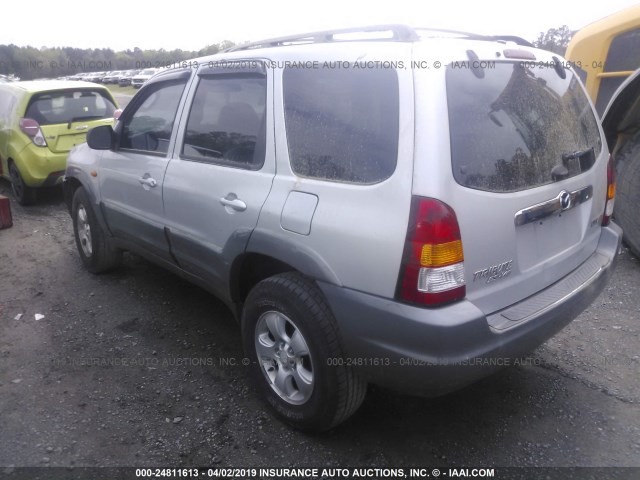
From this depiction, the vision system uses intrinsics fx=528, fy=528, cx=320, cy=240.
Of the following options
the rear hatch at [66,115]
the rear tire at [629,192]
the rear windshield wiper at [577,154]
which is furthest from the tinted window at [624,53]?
the rear hatch at [66,115]

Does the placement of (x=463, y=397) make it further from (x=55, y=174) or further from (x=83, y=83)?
(x=83, y=83)

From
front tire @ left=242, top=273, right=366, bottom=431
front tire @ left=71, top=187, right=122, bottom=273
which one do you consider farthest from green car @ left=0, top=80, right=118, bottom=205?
front tire @ left=242, top=273, right=366, bottom=431

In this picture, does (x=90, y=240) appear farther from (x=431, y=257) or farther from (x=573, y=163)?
(x=573, y=163)

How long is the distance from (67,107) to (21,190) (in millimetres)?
1273

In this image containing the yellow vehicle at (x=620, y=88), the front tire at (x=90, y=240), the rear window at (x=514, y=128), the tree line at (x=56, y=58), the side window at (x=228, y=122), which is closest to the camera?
the rear window at (x=514, y=128)

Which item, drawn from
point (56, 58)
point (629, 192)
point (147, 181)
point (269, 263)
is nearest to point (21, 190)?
point (147, 181)

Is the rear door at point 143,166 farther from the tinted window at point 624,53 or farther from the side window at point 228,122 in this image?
the tinted window at point 624,53

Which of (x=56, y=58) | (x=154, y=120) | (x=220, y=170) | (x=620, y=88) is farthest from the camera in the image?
(x=56, y=58)

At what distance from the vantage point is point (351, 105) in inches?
90.0

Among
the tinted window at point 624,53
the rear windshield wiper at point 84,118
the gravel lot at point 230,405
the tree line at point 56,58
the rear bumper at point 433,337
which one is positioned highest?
the tree line at point 56,58

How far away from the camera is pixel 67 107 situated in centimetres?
712

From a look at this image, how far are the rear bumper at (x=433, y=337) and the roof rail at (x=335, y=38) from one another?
3.77ft

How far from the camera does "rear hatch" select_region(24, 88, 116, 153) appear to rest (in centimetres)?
689

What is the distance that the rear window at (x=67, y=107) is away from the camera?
6938 millimetres
